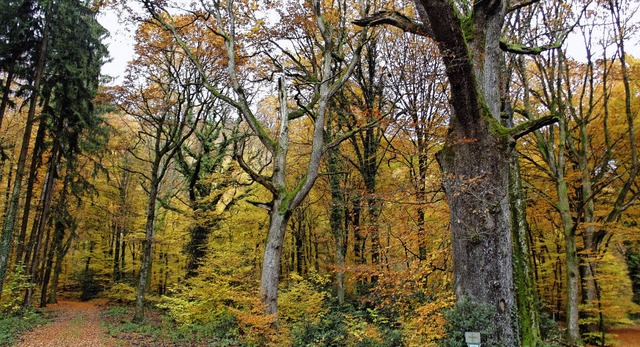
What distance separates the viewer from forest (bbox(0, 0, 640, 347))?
18.0 feet

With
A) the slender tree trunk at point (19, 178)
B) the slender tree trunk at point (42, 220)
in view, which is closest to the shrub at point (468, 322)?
the slender tree trunk at point (19, 178)

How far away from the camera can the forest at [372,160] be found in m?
5.48

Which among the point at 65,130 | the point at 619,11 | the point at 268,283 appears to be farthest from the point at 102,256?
the point at 619,11

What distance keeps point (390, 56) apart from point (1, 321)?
14.6 metres

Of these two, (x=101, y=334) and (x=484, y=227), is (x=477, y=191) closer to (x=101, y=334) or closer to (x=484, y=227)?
(x=484, y=227)

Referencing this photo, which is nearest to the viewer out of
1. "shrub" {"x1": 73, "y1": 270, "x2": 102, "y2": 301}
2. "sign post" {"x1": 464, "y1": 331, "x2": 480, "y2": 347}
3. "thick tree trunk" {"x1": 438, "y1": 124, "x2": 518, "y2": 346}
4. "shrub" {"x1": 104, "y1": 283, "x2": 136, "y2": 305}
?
"sign post" {"x1": 464, "y1": 331, "x2": 480, "y2": 347}

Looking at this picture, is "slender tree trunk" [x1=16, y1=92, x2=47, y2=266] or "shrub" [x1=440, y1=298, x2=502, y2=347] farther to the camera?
"slender tree trunk" [x1=16, y1=92, x2=47, y2=266]

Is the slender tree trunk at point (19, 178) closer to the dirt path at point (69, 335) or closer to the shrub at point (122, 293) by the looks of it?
the dirt path at point (69, 335)

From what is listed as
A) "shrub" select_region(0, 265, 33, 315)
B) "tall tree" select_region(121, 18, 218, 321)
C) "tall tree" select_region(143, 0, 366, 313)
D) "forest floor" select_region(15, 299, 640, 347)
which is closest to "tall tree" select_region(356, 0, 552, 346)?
"tall tree" select_region(143, 0, 366, 313)

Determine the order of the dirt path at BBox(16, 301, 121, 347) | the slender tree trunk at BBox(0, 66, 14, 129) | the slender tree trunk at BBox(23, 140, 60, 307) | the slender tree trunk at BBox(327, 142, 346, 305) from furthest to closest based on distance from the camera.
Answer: the slender tree trunk at BBox(23, 140, 60, 307) → the slender tree trunk at BBox(327, 142, 346, 305) → the slender tree trunk at BBox(0, 66, 14, 129) → the dirt path at BBox(16, 301, 121, 347)

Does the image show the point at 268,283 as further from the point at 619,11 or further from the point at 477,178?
the point at 619,11

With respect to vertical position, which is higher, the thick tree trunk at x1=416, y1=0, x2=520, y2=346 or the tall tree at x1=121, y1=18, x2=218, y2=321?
the tall tree at x1=121, y1=18, x2=218, y2=321

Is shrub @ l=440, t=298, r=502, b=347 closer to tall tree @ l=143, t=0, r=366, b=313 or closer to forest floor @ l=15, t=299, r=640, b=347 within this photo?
tall tree @ l=143, t=0, r=366, b=313

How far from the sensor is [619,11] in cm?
975
